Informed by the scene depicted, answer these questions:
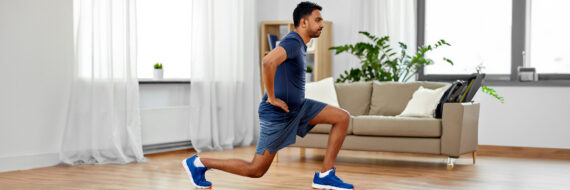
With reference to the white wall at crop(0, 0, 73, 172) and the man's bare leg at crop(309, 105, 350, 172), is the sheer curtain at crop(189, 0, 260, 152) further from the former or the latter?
the man's bare leg at crop(309, 105, 350, 172)

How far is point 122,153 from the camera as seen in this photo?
5391 mm

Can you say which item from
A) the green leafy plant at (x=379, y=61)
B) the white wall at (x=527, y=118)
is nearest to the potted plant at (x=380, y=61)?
the green leafy plant at (x=379, y=61)

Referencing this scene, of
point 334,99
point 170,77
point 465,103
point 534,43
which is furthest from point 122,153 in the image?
point 534,43

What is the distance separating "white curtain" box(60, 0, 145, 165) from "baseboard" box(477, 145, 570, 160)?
321 centimetres

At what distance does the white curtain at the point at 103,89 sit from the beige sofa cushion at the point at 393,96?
81.3 inches

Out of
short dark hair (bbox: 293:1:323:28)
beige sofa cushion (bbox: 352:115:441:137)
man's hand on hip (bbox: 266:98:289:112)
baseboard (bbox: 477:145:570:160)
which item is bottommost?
baseboard (bbox: 477:145:570:160)

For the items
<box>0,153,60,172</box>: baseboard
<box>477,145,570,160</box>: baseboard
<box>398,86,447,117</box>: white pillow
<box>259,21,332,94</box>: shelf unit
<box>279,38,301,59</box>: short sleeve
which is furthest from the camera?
<box>259,21,332,94</box>: shelf unit

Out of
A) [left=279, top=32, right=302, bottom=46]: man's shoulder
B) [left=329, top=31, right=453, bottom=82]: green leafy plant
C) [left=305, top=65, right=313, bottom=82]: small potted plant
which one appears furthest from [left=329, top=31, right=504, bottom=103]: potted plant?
[left=279, top=32, right=302, bottom=46]: man's shoulder

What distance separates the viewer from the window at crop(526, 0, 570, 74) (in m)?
6.50

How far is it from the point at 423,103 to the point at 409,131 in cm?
41

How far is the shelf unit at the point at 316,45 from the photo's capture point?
7.22 m

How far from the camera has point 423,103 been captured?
5254 millimetres

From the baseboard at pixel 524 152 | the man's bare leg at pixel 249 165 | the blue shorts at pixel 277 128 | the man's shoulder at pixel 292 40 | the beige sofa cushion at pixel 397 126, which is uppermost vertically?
the man's shoulder at pixel 292 40

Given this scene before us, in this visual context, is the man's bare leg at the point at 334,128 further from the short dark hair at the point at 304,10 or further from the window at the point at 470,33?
the window at the point at 470,33
